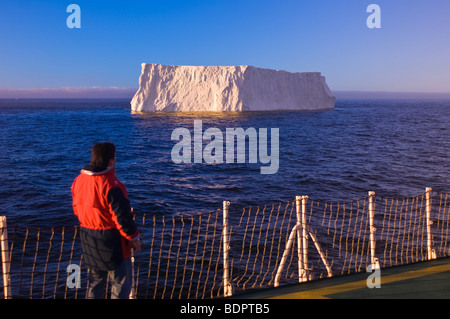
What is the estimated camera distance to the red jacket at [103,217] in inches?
122

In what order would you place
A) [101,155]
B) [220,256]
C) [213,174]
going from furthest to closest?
1. [213,174]
2. [220,256]
3. [101,155]

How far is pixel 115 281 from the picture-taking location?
134 inches

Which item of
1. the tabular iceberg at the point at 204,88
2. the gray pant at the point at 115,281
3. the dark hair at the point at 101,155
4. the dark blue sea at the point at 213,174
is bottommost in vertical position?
the dark blue sea at the point at 213,174

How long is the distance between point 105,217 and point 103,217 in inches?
0.6

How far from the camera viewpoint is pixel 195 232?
10.7 meters

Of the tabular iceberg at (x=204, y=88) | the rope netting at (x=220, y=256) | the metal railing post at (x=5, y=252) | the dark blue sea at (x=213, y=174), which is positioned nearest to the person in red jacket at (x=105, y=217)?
the metal railing post at (x=5, y=252)

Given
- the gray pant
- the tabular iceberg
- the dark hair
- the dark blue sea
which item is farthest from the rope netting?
the tabular iceberg

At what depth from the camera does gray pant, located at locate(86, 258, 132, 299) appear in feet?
11.1

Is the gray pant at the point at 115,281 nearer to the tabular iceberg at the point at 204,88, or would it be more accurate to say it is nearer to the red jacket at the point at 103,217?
the red jacket at the point at 103,217

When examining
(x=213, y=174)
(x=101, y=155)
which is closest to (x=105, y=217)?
(x=101, y=155)

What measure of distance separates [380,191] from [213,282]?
980 cm

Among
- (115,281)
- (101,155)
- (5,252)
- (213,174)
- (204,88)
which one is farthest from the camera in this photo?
(204,88)

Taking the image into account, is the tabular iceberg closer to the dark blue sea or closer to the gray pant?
the dark blue sea

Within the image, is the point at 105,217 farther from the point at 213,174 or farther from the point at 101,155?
the point at 213,174
